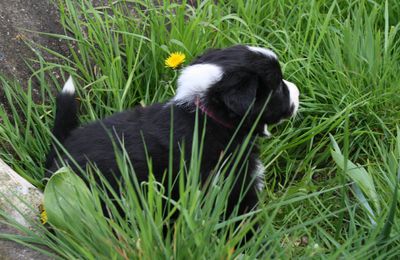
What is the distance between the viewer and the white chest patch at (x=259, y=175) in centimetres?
285

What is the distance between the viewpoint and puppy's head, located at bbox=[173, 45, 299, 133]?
2605 millimetres

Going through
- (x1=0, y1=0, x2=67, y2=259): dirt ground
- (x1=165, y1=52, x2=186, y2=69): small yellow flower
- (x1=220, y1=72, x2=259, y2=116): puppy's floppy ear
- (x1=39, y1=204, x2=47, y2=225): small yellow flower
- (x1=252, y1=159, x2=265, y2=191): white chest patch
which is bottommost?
(x1=252, y1=159, x2=265, y2=191): white chest patch

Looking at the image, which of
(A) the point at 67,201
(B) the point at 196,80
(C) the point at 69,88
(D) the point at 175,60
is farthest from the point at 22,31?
(A) the point at 67,201

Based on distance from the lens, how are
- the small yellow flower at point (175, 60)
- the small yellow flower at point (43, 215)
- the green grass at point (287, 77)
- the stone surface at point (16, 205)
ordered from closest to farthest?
the stone surface at point (16, 205) < the small yellow flower at point (43, 215) < the green grass at point (287, 77) < the small yellow flower at point (175, 60)

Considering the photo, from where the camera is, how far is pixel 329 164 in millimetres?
3252

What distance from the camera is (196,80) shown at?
269 centimetres

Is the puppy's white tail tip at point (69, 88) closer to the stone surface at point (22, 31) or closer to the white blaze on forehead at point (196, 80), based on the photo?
the stone surface at point (22, 31)

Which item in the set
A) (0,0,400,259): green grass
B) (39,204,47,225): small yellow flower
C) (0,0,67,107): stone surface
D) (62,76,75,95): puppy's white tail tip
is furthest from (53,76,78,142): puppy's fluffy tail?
(39,204,47,225): small yellow flower

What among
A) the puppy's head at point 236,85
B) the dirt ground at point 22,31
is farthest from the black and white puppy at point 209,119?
the dirt ground at point 22,31

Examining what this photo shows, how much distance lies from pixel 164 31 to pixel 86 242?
5.33 ft

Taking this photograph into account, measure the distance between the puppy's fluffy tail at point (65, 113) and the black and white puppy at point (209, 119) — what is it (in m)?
0.19

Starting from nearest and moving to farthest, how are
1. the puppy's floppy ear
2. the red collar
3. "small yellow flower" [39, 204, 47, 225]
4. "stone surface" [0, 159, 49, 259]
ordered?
1. "stone surface" [0, 159, 49, 259]
2. "small yellow flower" [39, 204, 47, 225]
3. the puppy's floppy ear
4. the red collar

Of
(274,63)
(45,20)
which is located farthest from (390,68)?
(45,20)

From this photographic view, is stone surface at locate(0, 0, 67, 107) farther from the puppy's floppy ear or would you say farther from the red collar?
the puppy's floppy ear
